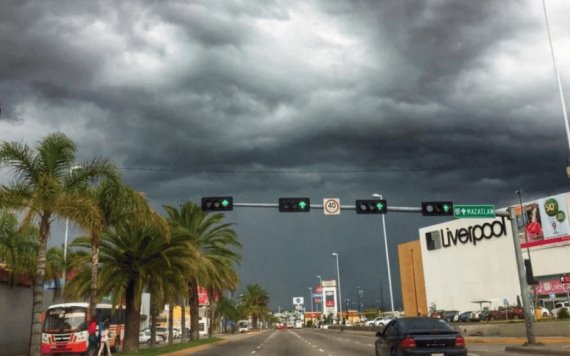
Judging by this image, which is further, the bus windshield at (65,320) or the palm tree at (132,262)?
the palm tree at (132,262)

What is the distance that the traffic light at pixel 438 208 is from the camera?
26266mm

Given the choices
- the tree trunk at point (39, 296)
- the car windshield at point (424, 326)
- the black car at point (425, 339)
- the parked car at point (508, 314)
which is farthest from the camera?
the parked car at point (508, 314)

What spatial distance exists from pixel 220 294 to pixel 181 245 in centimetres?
1963

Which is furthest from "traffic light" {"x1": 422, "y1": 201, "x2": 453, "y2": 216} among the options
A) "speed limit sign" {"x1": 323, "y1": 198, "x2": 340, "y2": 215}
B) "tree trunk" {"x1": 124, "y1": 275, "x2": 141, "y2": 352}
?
"tree trunk" {"x1": 124, "y1": 275, "x2": 141, "y2": 352}

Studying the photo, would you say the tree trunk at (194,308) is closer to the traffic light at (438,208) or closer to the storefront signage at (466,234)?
the traffic light at (438,208)

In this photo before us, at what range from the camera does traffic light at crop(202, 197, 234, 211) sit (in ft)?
81.8

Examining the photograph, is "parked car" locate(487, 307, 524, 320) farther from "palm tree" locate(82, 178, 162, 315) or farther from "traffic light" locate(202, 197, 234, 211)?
"palm tree" locate(82, 178, 162, 315)

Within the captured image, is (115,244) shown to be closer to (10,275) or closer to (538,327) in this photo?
(10,275)

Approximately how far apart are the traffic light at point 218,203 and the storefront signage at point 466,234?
71.2 meters

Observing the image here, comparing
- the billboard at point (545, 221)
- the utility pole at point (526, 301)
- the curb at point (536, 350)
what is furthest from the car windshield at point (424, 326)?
the billboard at point (545, 221)

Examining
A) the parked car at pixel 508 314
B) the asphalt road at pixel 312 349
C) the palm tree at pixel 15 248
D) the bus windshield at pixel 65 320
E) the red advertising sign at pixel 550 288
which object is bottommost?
the asphalt road at pixel 312 349

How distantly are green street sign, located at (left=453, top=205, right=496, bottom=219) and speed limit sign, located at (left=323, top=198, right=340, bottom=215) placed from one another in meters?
5.63

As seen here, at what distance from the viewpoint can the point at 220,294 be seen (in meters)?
49.2

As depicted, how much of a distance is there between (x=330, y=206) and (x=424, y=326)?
12897 millimetres
